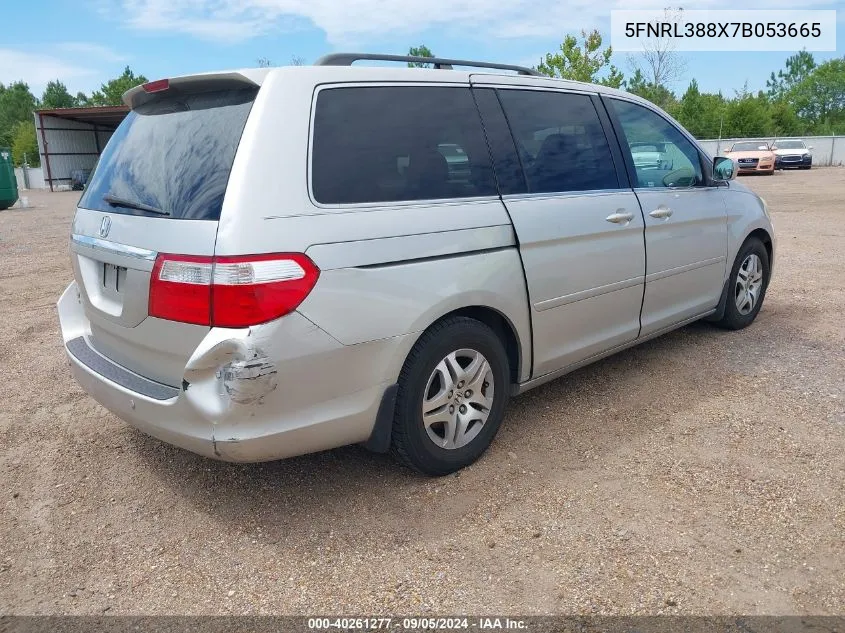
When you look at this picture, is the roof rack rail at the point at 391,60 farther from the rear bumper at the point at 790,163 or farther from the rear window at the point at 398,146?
the rear bumper at the point at 790,163

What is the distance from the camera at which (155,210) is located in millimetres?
2752

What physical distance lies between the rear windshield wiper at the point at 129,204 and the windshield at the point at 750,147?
32.4 meters

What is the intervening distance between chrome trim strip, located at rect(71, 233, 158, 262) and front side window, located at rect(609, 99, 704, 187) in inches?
112

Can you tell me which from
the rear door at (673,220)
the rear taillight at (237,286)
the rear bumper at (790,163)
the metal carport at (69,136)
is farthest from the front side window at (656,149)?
the metal carport at (69,136)

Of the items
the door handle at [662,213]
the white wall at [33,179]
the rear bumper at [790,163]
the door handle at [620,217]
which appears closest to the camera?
the door handle at [620,217]

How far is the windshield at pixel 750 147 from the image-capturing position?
30609mm

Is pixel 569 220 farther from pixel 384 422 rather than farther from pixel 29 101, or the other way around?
pixel 29 101

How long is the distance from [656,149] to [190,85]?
2.91m

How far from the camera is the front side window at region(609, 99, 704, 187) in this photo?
4164 mm

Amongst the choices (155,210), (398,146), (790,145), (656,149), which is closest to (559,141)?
(656,149)

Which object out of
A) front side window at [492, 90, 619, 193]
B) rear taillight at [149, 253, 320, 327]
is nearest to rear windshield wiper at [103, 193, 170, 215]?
rear taillight at [149, 253, 320, 327]

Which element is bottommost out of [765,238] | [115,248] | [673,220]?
[765,238]

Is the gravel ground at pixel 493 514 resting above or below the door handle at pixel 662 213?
below

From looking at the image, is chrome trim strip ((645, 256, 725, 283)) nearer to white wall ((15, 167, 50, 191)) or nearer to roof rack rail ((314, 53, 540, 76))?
roof rack rail ((314, 53, 540, 76))
